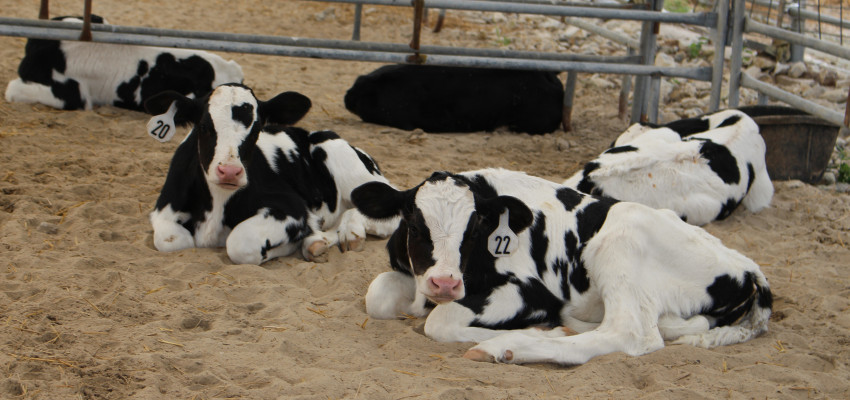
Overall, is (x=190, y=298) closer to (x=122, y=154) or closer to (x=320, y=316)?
(x=320, y=316)

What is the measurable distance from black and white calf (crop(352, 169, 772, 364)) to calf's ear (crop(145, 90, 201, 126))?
1726mm

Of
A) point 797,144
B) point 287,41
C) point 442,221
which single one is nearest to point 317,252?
point 442,221

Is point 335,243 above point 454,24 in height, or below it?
below

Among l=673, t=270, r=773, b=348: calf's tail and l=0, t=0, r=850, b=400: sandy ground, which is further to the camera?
l=673, t=270, r=773, b=348: calf's tail

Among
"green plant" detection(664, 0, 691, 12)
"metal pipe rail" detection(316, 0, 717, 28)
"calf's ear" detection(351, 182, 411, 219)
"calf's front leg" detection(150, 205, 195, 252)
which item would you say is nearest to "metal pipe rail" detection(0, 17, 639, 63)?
"metal pipe rail" detection(316, 0, 717, 28)

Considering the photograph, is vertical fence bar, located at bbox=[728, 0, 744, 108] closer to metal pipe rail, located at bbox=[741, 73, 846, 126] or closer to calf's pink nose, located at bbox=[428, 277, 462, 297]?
metal pipe rail, located at bbox=[741, 73, 846, 126]

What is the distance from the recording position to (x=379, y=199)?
14.8ft

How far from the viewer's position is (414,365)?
4.02 m

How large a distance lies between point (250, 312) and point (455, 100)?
525 cm

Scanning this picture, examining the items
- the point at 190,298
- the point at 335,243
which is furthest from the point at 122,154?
the point at 190,298

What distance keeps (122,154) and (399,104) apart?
311 cm

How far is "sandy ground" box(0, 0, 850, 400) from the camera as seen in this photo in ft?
12.2

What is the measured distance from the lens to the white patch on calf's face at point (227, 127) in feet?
17.2

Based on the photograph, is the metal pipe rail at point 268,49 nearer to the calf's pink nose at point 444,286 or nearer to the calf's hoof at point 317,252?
the calf's hoof at point 317,252
